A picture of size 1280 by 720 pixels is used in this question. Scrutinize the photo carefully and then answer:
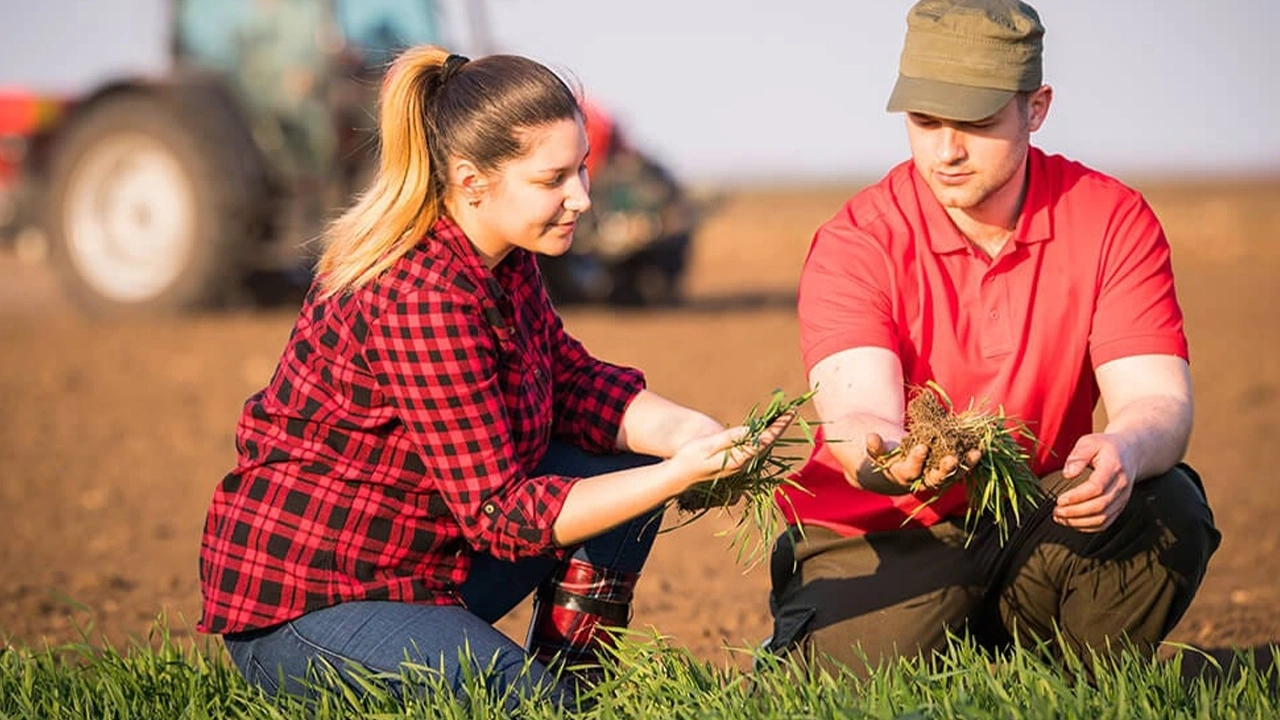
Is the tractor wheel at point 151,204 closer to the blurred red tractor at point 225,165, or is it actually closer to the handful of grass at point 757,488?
the blurred red tractor at point 225,165

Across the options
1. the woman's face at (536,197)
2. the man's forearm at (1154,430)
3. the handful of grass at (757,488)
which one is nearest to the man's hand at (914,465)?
the handful of grass at (757,488)

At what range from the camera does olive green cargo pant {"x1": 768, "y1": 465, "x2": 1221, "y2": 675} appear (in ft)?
10.6

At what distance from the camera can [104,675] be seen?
315cm

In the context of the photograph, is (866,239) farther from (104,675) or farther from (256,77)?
(256,77)

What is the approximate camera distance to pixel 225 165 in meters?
9.95

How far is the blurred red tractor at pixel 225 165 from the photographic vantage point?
998cm

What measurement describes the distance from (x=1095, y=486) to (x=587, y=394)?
1081 millimetres

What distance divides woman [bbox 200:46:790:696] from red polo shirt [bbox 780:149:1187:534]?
42 centimetres

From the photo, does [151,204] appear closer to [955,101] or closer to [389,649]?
[389,649]

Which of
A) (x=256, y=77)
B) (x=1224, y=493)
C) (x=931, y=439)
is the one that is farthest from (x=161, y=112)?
(x=931, y=439)

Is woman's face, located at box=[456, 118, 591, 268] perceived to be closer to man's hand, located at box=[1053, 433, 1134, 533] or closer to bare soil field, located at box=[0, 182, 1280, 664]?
bare soil field, located at box=[0, 182, 1280, 664]

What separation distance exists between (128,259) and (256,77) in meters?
1.57

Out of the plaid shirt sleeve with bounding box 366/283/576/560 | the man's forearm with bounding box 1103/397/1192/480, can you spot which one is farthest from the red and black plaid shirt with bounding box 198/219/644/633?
the man's forearm with bounding box 1103/397/1192/480

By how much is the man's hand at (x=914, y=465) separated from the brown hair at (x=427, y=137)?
2.69ft
